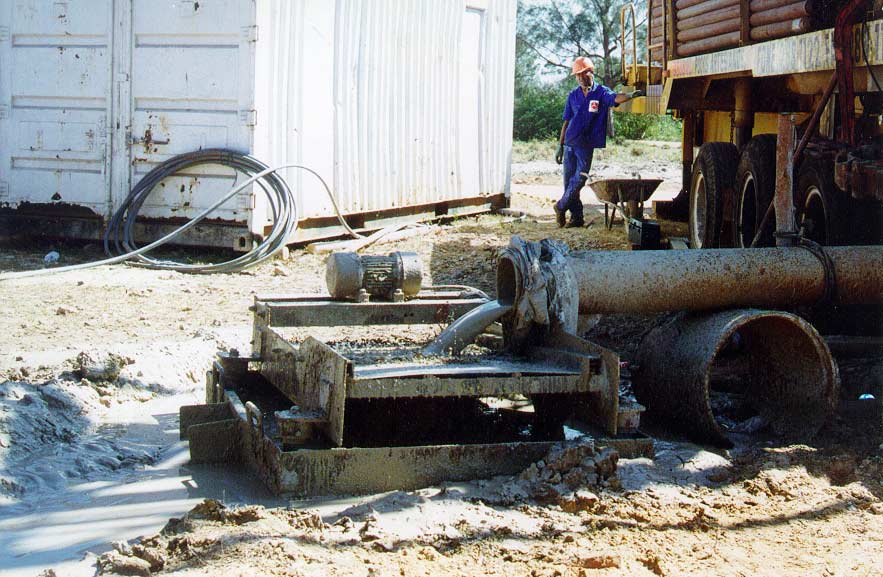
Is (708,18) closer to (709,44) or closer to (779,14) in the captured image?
(709,44)

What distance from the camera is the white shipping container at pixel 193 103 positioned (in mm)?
11117

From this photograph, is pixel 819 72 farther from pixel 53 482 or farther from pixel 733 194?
pixel 53 482

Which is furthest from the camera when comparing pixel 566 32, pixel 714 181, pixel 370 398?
→ pixel 566 32

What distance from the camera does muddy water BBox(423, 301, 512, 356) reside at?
558 cm

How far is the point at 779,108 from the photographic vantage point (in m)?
10.6

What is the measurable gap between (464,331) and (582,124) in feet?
28.7

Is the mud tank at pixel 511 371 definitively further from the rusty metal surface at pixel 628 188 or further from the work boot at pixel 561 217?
the work boot at pixel 561 217

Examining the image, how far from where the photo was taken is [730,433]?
588cm

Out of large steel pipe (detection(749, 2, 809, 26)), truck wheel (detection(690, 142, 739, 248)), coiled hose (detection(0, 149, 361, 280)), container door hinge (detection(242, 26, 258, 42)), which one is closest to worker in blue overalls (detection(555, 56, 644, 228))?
truck wheel (detection(690, 142, 739, 248))

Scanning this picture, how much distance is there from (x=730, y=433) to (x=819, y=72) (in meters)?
3.33

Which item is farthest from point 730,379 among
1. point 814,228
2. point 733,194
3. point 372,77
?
point 372,77

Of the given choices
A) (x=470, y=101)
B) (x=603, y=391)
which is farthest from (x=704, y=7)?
(x=603, y=391)

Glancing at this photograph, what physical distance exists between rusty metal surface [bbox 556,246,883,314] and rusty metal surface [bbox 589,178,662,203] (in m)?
7.33

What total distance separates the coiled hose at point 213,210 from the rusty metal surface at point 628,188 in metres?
3.83
